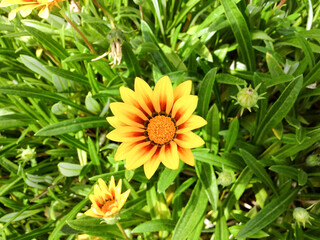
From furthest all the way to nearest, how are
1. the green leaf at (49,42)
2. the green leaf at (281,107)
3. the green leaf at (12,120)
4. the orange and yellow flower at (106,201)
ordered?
the green leaf at (12,120)
the green leaf at (49,42)
the green leaf at (281,107)
the orange and yellow flower at (106,201)

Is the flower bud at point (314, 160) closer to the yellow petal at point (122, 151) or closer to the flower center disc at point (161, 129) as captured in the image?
the flower center disc at point (161, 129)

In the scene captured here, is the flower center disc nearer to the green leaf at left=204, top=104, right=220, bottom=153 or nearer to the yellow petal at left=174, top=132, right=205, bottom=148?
the yellow petal at left=174, top=132, right=205, bottom=148

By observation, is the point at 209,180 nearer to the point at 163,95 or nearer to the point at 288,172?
the point at 288,172

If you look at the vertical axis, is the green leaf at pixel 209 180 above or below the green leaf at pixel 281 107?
below

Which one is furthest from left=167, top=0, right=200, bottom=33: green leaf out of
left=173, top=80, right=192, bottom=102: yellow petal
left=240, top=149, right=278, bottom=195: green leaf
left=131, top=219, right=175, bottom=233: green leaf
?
left=131, top=219, right=175, bottom=233: green leaf

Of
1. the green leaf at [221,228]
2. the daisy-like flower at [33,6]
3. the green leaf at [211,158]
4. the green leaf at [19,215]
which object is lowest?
the green leaf at [221,228]

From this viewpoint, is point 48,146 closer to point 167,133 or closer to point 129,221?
point 129,221

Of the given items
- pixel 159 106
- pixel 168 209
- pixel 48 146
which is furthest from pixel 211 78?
pixel 48 146

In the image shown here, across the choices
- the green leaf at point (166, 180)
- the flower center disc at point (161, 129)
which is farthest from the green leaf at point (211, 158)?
the flower center disc at point (161, 129)
